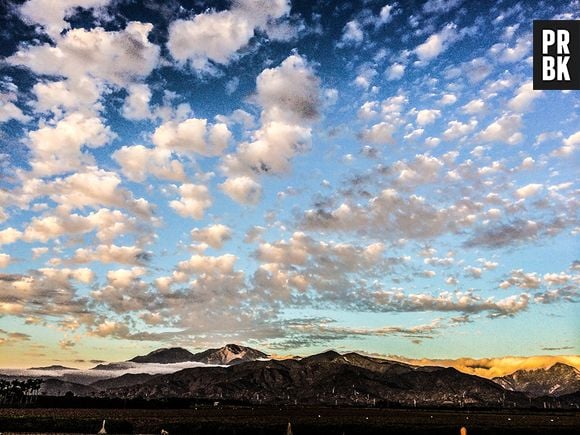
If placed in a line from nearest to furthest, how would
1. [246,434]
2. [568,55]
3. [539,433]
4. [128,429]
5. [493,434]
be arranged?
[568,55], [246,434], [128,429], [493,434], [539,433]

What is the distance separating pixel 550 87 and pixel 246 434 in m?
101

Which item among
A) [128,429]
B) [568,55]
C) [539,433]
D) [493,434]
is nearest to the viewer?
[568,55]

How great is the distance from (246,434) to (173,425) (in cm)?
3207

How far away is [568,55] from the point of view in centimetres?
3381

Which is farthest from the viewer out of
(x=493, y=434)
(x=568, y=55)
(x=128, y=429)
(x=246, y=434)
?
(x=493, y=434)

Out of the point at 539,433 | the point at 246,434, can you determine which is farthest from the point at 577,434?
the point at 246,434

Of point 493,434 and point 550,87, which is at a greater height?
point 550,87

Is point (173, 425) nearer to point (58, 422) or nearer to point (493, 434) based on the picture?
point (58, 422)

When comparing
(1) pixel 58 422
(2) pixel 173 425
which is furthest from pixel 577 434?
(1) pixel 58 422

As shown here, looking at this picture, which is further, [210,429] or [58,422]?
[58,422]

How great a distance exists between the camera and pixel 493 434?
135 meters

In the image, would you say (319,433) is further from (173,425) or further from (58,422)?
(58,422)

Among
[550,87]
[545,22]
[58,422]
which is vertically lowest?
[58,422]

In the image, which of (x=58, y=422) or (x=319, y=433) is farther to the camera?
(x=58, y=422)
